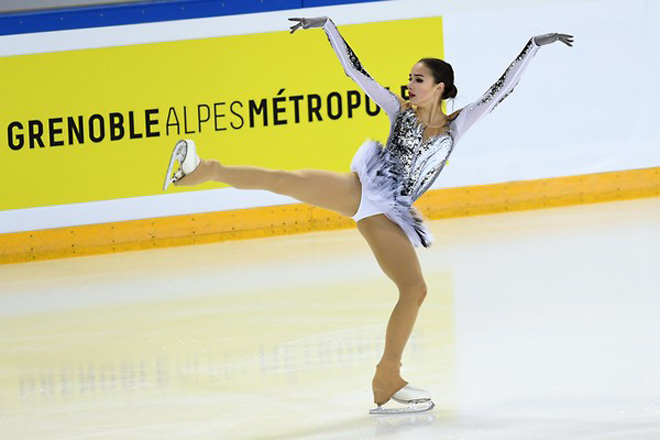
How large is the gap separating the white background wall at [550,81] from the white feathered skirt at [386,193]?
4306 millimetres

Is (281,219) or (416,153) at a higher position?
(281,219)

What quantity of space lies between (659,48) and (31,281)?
16.0 feet

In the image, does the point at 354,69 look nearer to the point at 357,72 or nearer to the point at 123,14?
the point at 357,72

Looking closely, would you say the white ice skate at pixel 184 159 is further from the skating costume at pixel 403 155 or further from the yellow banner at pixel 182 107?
the yellow banner at pixel 182 107

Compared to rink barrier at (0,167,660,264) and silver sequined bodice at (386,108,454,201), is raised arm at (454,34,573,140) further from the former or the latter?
rink barrier at (0,167,660,264)

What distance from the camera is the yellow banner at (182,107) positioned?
830 cm

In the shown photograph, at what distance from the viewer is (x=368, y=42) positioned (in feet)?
28.4

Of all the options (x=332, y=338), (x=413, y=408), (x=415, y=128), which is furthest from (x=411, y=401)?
(x=332, y=338)

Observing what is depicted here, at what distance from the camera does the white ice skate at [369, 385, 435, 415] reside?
4.08 meters

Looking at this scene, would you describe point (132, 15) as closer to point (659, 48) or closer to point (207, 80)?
point (207, 80)

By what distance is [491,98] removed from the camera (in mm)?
4438

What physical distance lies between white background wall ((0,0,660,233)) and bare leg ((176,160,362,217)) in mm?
4410

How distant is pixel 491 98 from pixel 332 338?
4.91ft

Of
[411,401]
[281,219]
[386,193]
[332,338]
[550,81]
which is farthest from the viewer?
[550,81]
